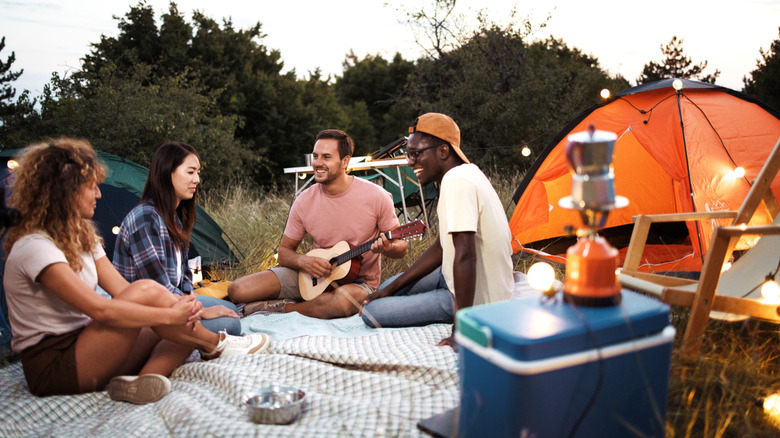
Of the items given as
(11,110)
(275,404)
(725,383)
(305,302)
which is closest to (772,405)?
(725,383)

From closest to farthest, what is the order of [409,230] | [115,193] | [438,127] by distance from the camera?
[438,127]
[409,230]
[115,193]

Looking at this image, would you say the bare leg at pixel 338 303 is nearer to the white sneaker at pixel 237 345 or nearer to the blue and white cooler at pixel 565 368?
the white sneaker at pixel 237 345

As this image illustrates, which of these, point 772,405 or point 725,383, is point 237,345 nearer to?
point 725,383

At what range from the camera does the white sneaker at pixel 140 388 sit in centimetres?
253

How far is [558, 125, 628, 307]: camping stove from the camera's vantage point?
141cm

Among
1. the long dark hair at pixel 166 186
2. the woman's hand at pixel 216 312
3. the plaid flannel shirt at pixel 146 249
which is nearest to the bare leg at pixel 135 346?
the woman's hand at pixel 216 312

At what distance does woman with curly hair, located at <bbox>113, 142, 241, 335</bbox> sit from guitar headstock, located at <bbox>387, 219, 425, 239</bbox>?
1.10 meters

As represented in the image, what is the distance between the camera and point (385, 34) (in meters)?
15.3

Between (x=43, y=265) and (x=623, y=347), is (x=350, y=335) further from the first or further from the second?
(x=623, y=347)

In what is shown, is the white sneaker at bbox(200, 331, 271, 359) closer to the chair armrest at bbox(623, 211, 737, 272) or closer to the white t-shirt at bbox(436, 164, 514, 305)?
the white t-shirt at bbox(436, 164, 514, 305)

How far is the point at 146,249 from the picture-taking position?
123 inches

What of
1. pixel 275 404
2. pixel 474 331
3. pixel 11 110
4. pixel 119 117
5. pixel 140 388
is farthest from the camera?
pixel 11 110

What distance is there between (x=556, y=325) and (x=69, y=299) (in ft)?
6.06

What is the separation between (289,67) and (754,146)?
17.4 m
